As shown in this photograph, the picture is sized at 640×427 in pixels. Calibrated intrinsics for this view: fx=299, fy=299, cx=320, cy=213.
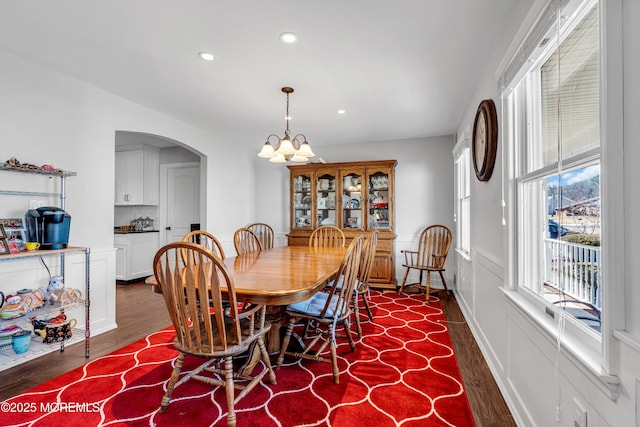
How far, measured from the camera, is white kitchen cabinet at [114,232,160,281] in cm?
495

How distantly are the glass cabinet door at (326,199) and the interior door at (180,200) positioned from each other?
2270 mm

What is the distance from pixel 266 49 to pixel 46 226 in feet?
7.15

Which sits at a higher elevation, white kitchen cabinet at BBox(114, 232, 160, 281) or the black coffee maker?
the black coffee maker

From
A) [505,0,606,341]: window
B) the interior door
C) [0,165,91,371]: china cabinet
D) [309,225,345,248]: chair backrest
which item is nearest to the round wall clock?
[505,0,606,341]: window

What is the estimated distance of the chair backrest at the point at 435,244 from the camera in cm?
410

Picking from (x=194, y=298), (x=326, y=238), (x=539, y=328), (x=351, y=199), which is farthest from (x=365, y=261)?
(x=351, y=199)

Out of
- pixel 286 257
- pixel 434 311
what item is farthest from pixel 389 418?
pixel 434 311

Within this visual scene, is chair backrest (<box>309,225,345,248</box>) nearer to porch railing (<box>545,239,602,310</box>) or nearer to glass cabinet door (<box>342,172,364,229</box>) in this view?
glass cabinet door (<box>342,172,364,229</box>)

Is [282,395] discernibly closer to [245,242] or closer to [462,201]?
[245,242]

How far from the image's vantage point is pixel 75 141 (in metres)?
2.73

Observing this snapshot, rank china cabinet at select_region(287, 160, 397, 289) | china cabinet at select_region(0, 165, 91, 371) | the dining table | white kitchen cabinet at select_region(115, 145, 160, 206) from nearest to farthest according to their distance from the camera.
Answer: the dining table < china cabinet at select_region(0, 165, 91, 371) < china cabinet at select_region(287, 160, 397, 289) < white kitchen cabinet at select_region(115, 145, 160, 206)

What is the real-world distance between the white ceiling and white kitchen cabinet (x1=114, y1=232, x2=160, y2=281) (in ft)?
8.82

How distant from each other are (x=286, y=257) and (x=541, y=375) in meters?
1.93

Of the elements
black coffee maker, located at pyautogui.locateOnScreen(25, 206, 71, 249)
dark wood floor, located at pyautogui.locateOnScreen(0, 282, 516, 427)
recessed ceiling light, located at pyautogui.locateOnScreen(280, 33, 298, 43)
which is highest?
recessed ceiling light, located at pyautogui.locateOnScreen(280, 33, 298, 43)
